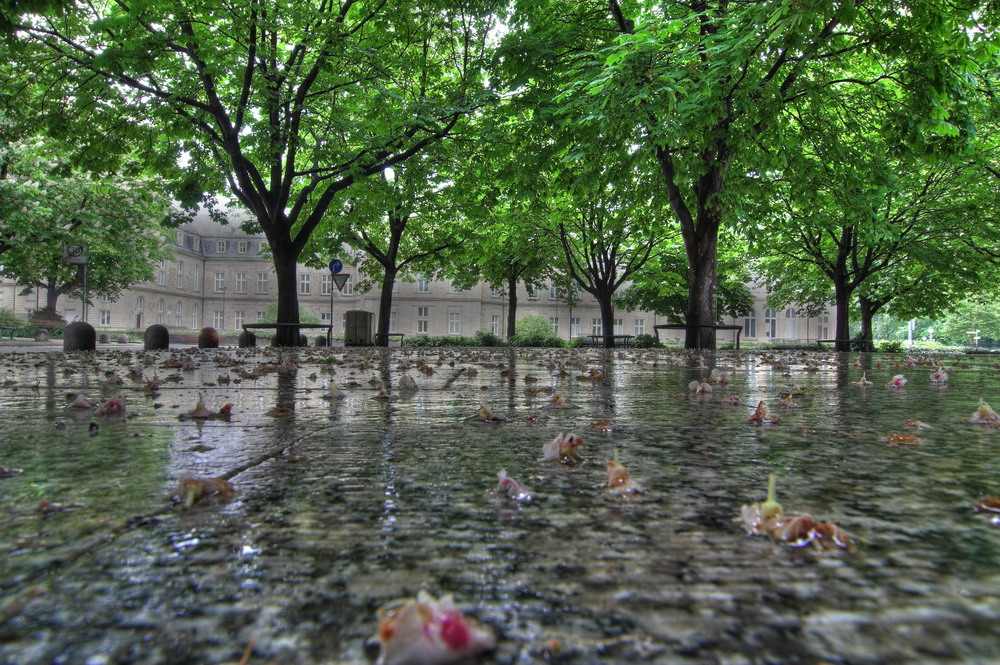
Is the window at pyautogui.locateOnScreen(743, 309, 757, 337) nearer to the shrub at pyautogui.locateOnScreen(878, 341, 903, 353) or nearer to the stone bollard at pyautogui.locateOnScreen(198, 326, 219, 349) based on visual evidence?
the shrub at pyautogui.locateOnScreen(878, 341, 903, 353)

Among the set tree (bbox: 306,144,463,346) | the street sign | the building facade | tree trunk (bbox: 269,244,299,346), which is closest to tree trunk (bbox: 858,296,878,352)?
tree (bbox: 306,144,463,346)

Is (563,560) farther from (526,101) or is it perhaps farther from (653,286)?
(653,286)

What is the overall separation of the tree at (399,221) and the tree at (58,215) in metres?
6.47

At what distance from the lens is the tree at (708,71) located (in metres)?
7.12

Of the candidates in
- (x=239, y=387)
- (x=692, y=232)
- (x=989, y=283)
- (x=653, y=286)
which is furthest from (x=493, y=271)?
(x=239, y=387)

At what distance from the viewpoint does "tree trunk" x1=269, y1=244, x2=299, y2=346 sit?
15.0m

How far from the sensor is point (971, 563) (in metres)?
0.96

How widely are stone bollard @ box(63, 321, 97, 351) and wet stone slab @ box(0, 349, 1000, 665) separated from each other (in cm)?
1422

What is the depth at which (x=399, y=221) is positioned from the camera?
75.5 feet

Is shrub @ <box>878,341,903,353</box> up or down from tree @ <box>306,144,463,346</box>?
down

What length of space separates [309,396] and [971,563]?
3403 mm

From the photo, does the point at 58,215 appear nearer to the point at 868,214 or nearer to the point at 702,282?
the point at 702,282

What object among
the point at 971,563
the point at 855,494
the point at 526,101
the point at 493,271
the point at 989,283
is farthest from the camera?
the point at 493,271

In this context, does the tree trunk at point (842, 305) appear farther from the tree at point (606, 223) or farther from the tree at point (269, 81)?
the tree at point (269, 81)
